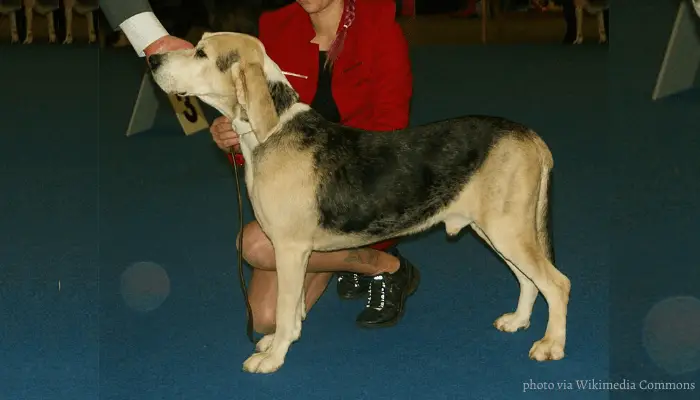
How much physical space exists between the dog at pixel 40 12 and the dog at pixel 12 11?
183mm

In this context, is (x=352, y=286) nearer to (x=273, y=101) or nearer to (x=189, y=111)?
(x=273, y=101)

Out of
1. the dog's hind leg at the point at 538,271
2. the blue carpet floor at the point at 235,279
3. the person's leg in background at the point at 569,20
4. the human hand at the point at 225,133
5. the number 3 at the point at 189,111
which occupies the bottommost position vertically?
the person's leg in background at the point at 569,20

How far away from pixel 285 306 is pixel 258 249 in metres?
0.60

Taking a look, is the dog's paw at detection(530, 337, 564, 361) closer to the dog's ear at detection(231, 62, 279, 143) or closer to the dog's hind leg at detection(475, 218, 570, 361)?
the dog's hind leg at detection(475, 218, 570, 361)

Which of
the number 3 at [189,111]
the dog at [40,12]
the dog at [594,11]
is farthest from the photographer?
the dog at [40,12]

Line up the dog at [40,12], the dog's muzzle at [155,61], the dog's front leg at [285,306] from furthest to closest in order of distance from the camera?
1. the dog at [40,12]
2. the dog's front leg at [285,306]
3. the dog's muzzle at [155,61]

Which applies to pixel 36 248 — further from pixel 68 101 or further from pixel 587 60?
pixel 587 60

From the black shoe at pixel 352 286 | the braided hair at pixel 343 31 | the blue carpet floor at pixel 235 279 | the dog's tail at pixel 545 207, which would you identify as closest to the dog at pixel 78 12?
the blue carpet floor at pixel 235 279

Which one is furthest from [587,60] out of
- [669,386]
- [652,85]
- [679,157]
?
[669,386]

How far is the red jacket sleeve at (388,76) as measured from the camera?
4531 mm

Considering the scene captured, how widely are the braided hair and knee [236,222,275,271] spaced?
0.90 metres

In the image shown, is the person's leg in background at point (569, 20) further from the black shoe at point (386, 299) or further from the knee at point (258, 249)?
the knee at point (258, 249)

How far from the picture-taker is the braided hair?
454 centimetres

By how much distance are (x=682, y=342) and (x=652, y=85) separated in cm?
646
